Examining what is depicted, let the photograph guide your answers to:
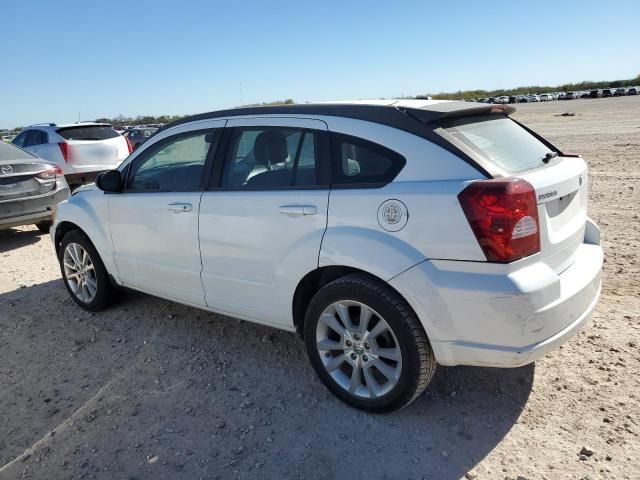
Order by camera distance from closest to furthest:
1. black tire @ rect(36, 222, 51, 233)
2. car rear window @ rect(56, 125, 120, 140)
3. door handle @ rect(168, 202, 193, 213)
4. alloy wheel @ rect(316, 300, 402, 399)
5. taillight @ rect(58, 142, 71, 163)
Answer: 1. alloy wheel @ rect(316, 300, 402, 399)
2. door handle @ rect(168, 202, 193, 213)
3. black tire @ rect(36, 222, 51, 233)
4. taillight @ rect(58, 142, 71, 163)
5. car rear window @ rect(56, 125, 120, 140)

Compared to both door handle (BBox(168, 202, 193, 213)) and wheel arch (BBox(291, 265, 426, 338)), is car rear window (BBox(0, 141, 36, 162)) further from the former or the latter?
wheel arch (BBox(291, 265, 426, 338))

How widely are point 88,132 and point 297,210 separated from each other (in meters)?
9.94

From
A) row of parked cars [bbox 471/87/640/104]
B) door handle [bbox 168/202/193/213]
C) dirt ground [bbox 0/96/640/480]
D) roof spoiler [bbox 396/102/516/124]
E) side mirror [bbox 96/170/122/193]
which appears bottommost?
row of parked cars [bbox 471/87/640/104]

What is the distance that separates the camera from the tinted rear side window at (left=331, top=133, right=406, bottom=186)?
2.80 m

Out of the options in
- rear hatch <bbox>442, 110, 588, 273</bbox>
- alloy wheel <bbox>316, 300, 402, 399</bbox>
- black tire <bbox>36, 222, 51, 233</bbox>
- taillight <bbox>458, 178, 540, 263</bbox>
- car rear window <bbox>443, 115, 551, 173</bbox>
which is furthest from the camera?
black tire <bbox>36, 222, 51, 233</bbox>

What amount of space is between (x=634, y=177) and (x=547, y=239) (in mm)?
8117

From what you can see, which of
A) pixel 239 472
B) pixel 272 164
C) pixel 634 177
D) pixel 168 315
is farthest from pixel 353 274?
pixel 634 177

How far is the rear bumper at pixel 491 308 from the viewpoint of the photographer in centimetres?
249

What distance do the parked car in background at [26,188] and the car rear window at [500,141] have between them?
6589mm

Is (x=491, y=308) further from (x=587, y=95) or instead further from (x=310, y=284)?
(x=587, y=95)

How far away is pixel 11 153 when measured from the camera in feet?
25.4

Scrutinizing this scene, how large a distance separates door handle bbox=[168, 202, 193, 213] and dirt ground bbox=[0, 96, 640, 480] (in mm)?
1089

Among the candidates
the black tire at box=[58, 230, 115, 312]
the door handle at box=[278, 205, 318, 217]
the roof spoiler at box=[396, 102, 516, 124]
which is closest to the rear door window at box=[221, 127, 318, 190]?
the door handle at box=[278, 205, 318, 217]

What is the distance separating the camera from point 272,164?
3.36m
